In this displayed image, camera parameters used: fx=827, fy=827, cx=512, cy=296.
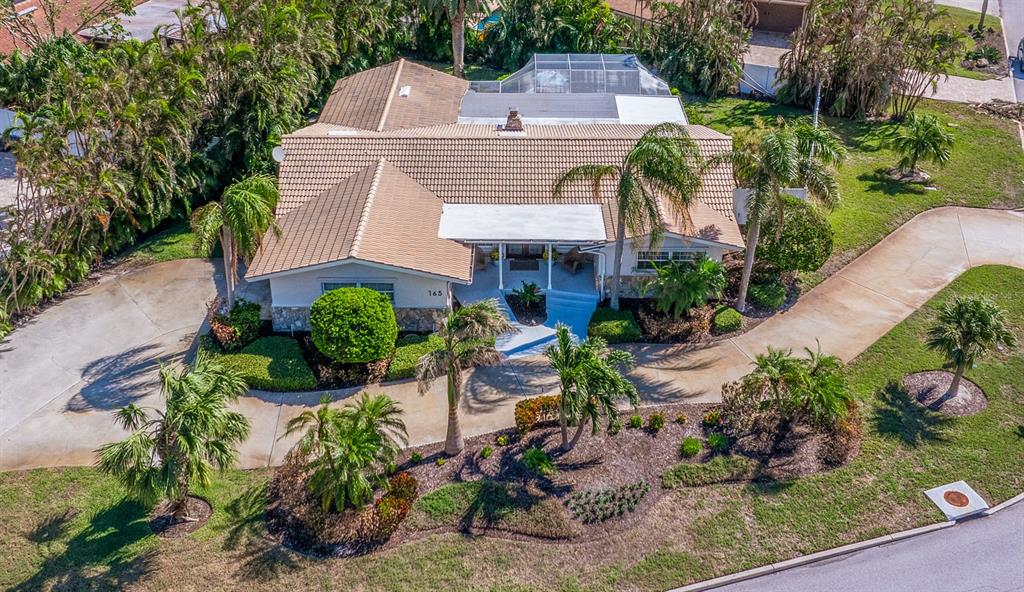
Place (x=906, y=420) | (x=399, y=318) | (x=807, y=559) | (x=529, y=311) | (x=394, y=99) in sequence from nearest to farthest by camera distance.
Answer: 1. (x=807, y=559)
2. (x=906, y=420)
3. (x=399, y=318)
4. (x=529, y=311)
5. (x=394, y=99)

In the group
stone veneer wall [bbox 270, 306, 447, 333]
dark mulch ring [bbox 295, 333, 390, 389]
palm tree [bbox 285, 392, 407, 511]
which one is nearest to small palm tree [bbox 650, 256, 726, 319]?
stone veneer wall [bbox 270, 306, 447, 333]

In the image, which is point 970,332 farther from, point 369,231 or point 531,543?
point 369,231

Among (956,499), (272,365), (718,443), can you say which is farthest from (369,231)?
(956,499)

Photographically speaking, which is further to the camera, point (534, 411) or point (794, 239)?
point (794, 239)

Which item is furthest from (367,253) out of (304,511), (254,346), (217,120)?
(217,120)

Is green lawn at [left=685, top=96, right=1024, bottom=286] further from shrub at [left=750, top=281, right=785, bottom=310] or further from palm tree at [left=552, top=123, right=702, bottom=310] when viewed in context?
palm tree at [left=552, top=123, right=702, bottom=310]

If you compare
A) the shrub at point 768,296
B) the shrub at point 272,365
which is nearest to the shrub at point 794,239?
the shrub at point 768,296
